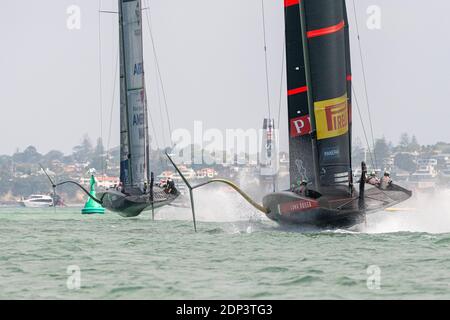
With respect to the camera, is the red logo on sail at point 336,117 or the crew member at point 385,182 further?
the crew member at point 385,182

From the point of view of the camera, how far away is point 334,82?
100 ft

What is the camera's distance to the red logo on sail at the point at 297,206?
29.7 meters

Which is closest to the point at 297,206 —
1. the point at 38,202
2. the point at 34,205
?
the point at 34,205

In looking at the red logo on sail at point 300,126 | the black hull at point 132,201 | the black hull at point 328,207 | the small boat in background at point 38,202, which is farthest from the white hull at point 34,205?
the black hull at point 328,207

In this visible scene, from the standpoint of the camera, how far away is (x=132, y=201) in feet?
156

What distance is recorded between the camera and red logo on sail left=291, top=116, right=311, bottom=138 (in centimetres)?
3292

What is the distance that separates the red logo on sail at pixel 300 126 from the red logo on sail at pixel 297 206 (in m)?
3.13

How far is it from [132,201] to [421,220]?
1572cm

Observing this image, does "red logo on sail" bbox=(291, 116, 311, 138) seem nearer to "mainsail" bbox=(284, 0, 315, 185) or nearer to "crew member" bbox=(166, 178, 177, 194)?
"mainsail" bbox=(284, 0, 315, 185)

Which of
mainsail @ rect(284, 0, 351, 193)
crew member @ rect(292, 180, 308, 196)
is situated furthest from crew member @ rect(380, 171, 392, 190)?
crew member @ rect(292, 180, 308, 196)

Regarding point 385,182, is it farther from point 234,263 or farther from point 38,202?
point 38,202

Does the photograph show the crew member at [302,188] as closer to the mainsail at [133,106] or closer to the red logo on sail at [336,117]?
the red logo on sail at [336,117]
